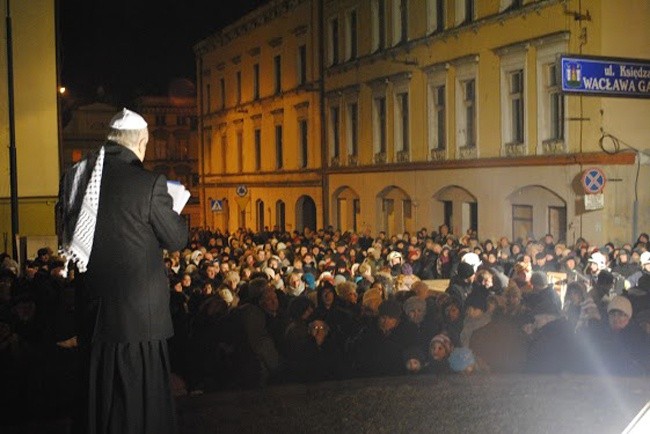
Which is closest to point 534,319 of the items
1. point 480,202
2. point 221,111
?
point 480,202

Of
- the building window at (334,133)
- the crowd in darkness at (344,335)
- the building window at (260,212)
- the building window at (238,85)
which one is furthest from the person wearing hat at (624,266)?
the building window at (238,85)

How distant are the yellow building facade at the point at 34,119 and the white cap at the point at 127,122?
23.5 metres

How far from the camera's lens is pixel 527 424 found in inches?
275

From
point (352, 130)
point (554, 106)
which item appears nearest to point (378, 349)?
point (554, 106)

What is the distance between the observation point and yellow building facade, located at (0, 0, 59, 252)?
27.4 metres

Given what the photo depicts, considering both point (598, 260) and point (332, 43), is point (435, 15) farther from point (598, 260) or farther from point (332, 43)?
point (598, 260)

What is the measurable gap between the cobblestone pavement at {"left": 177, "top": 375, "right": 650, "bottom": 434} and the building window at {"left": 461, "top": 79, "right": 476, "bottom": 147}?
23.1m

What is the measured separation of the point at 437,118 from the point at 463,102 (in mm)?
2059

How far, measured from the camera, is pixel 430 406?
761 cm

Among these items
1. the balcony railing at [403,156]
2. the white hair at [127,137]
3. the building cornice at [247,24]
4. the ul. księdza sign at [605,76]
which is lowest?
the white hair at [127,137]

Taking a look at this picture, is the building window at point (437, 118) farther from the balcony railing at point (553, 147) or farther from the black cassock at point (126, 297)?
the black cassock at point (126, 297)

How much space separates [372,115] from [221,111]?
1923 cm

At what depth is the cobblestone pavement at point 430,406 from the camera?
696cm

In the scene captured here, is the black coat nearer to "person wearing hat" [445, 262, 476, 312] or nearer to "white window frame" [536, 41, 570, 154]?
"person wearing hat" [445, 262, 476, 312]
